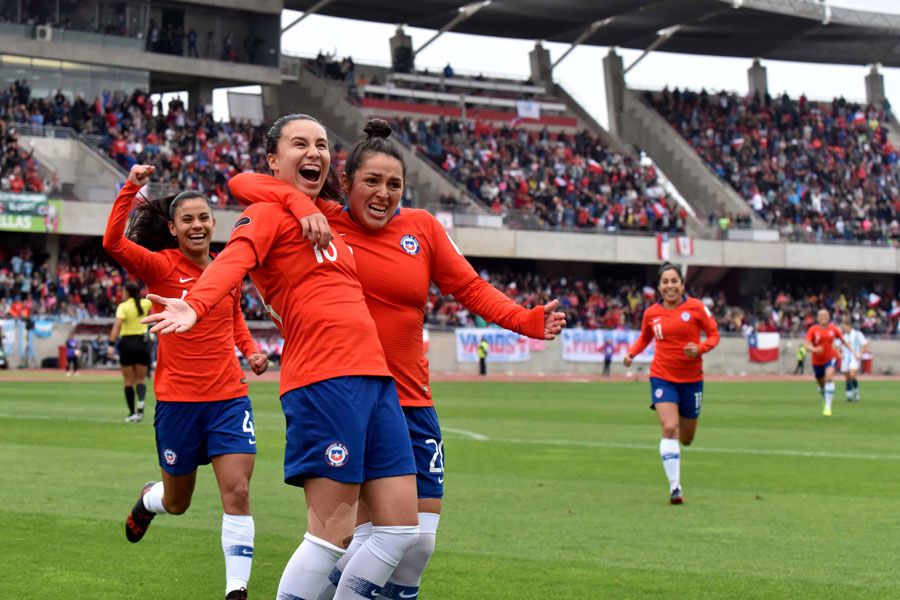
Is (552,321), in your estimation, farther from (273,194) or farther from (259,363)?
(259,363)

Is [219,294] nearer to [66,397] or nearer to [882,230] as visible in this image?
[66,397]

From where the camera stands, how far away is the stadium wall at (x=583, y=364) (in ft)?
145

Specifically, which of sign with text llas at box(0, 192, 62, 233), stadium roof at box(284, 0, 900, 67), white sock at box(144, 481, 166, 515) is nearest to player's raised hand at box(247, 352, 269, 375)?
white sock at box(144, 481, 166, 515)

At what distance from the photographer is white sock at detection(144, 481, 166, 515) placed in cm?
872

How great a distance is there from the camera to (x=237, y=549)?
25.0 feet

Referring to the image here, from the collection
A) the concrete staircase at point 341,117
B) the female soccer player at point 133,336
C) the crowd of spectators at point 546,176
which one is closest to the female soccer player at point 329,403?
the female soccer player at point 133,336

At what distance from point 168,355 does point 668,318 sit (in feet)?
22.6

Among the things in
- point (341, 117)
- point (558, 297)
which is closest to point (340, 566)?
point (558, 297)

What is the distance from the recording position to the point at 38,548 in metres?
9.60

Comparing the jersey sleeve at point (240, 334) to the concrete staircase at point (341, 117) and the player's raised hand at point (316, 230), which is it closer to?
the player's raised hand at point (316, 230)

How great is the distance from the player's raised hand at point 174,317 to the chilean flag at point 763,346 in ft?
175

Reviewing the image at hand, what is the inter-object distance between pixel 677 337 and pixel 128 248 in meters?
6.84

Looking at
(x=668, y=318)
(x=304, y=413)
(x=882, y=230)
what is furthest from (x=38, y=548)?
(x=882, y=230)

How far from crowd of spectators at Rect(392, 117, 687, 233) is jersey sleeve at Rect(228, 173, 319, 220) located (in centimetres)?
5052
